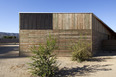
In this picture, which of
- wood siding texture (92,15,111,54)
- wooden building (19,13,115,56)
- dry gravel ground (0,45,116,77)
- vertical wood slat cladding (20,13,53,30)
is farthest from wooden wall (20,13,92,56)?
dry gravel ground (0,45,116,77)

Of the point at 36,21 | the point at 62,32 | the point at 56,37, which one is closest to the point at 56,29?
the point at 62,32

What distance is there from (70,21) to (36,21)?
341cm

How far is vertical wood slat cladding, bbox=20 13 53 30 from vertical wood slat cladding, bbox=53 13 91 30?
0.60 meters

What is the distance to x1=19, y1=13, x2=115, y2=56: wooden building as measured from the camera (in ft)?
34.9

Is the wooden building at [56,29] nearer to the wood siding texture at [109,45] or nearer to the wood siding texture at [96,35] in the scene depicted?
the wood siding texture at [96,35]

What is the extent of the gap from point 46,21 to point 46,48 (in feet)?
19.3

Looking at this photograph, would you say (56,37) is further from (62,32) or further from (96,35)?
(96,35)

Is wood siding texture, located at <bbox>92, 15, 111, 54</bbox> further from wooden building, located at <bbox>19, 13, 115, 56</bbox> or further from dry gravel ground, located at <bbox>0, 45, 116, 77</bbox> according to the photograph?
dry gravel ground, located at <bbox>0, 45, 116, 77</bbox>

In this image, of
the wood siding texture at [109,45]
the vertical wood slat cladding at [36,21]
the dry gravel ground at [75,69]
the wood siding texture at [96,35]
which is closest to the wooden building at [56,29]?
the vertical wood slat cladding at [36,21]

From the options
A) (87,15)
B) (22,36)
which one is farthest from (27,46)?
(87,15)

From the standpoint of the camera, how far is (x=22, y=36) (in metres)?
10.7

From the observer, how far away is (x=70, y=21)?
35.1 ft

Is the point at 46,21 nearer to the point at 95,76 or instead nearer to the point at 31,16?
the point at 31,16

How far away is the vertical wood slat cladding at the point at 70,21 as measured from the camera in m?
10.7
